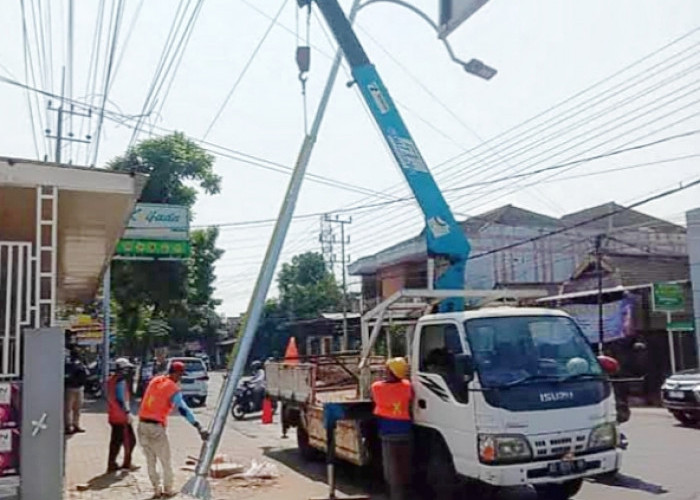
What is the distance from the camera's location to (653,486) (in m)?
9.93

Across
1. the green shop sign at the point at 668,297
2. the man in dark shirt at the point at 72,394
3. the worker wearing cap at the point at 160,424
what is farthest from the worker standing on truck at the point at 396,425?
the green shop sign at the point at 668,297

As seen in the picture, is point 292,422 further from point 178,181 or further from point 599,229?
point 599,229

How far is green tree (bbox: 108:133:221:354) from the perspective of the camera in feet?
89.4

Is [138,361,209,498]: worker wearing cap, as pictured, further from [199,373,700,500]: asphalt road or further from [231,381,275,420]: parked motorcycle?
[231,381,275,420]: parked motorcycle

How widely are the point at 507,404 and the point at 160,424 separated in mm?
4512

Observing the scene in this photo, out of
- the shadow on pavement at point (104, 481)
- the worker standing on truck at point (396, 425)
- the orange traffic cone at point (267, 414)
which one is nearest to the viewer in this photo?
the worker standing on truck at point (396, 425)

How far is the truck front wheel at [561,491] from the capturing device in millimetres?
9328

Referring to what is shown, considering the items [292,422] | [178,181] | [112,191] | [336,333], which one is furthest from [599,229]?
[112,191]

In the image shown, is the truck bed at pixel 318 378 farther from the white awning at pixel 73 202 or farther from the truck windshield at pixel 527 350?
the white awning at pixel 73 202

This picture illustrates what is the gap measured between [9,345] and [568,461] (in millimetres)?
5541

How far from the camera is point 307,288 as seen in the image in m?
73.0

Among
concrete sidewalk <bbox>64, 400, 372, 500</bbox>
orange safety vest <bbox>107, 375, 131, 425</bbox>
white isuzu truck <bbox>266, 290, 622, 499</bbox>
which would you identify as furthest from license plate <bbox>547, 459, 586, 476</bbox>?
orange safety vest <bbox>107, 375, 131, 425</bbox>

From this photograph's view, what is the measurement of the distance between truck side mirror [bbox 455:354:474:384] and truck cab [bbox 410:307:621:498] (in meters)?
0.01

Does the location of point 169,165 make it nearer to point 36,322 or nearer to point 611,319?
point 611,319
